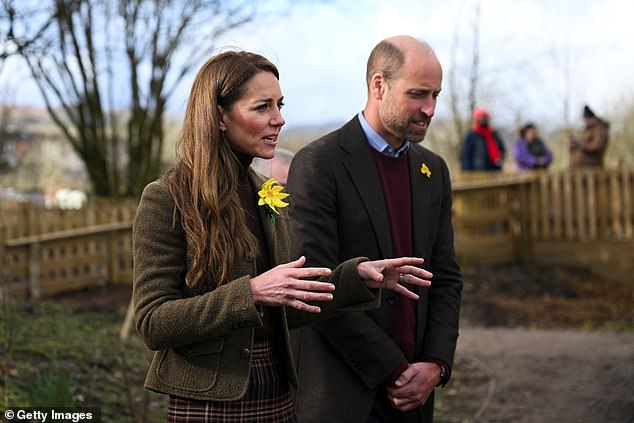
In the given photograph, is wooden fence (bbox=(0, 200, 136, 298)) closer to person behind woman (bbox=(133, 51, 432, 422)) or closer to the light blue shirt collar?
the light blue shirt collar

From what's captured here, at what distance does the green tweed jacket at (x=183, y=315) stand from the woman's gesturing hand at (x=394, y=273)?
0.36 metres

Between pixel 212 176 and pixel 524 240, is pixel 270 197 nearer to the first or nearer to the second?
pixel 212 176

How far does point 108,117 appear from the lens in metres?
18.8

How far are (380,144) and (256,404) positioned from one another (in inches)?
51.7

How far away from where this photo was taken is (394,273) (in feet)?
9.73

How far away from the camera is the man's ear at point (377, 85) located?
3.72m

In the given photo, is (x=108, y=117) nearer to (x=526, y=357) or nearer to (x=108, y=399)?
(x=526, y=357)

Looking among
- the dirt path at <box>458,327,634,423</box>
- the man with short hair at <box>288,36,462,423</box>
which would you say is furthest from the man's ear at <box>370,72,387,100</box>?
the dirt path at <box>458,327,634,423</box>

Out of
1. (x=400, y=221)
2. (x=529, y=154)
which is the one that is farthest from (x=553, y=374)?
(x=529, y=154)

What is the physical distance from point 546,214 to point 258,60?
14.1 m

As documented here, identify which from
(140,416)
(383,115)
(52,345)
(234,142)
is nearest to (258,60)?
(234,142)

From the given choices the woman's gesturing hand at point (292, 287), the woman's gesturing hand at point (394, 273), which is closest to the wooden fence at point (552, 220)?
the woman's gesturing hand at point (394, 273)

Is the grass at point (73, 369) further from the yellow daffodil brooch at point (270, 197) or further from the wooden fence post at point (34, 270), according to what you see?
the wooden fence post at point (34, 270)

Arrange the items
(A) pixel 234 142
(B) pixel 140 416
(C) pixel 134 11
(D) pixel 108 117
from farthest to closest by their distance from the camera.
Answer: (D) pixel 108 117 → (C) pixel 134 11 → (B) pixel 140 416 → (A) pixel 234 142
